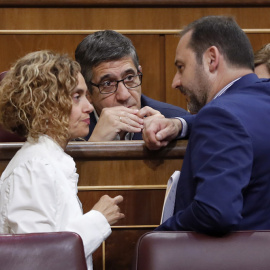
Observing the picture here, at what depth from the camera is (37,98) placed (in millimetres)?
625

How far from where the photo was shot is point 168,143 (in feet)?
2.33

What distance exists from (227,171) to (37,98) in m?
0.22

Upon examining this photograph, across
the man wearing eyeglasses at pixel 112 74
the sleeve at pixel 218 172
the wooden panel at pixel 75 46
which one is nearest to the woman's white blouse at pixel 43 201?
the sleeve at pixel 218 172

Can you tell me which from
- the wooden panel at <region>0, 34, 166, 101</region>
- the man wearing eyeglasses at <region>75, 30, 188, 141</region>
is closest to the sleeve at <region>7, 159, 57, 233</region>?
the man wearing eyeglasses at <region>75, 30, 188, 141</region>

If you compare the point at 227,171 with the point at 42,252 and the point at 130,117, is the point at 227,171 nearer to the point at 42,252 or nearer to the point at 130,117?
the point at 42,252

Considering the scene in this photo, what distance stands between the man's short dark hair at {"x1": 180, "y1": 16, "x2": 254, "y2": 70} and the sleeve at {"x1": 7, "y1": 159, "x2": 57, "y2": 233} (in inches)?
8.8

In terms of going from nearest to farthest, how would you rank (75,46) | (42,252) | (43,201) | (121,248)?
(42,252), (43,201), (121,248), (75,46)

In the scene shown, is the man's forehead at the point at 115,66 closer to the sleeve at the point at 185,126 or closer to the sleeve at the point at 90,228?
the sleeve at the point at 185,126

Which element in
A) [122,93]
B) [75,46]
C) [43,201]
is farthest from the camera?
[75,46]

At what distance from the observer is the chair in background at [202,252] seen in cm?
48

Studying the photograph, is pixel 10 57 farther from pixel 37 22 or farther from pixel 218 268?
pixel 218 268

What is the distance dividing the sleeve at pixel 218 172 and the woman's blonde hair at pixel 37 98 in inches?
6.4

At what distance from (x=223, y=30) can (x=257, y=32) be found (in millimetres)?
512

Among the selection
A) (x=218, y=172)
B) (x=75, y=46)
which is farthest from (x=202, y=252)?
(x=75, y=46)
